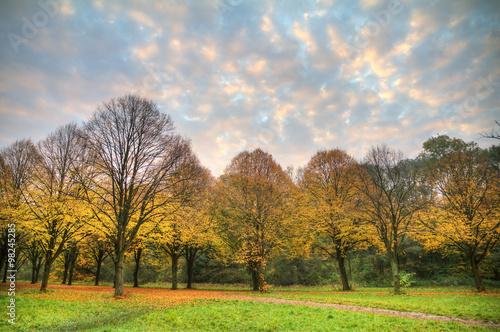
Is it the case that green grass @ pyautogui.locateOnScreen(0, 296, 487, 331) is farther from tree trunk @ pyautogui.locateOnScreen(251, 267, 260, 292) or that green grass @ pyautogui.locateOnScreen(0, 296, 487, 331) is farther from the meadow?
tree trunk @ pyautogui.locateOnScreen(251, 267, 260, 292)

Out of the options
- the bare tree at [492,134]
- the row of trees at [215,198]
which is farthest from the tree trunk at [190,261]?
the bare tree at [492,134]

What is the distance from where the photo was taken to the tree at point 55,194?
1995 centimetres

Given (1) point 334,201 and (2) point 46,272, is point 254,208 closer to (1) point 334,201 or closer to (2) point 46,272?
(1) point 334,201

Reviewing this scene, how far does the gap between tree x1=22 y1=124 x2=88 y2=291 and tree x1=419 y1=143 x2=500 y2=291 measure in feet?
106

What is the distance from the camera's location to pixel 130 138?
1967cm

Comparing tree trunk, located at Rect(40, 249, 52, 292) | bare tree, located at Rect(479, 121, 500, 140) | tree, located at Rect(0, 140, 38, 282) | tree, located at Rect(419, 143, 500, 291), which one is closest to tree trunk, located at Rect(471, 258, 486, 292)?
tree, located at Rect(419, 143, 500, 291)

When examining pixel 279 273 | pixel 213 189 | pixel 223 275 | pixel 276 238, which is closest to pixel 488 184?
pixel 276 238

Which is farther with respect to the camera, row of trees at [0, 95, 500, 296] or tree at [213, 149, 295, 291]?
tree at [213, 149, 295, 291]

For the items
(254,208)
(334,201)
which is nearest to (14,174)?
(254,208)

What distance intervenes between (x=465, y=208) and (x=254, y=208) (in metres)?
20.5

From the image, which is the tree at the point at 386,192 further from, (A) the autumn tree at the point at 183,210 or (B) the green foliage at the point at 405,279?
(A) the autumn tree at the point at 183,210

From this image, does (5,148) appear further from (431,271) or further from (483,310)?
(431,271)

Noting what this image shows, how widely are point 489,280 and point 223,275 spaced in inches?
1267

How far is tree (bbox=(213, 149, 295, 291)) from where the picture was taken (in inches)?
986
